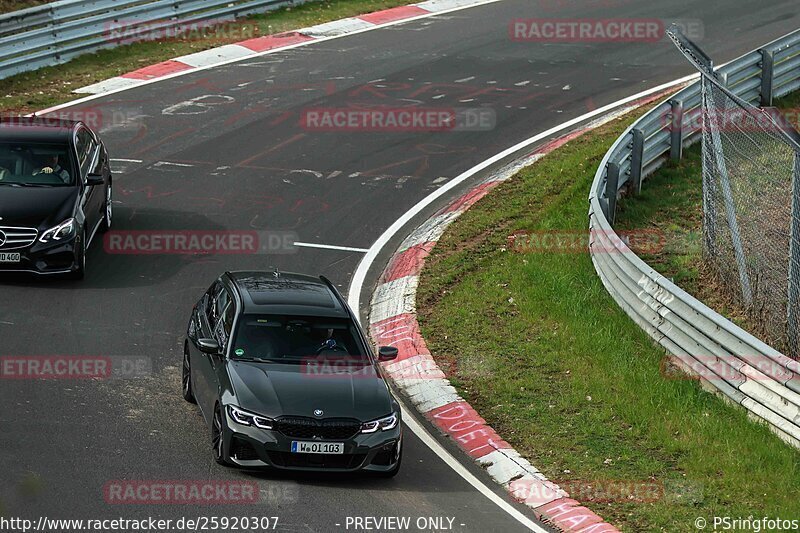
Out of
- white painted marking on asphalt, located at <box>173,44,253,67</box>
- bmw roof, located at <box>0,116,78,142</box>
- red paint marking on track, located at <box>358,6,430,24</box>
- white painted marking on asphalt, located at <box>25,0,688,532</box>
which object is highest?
bmw roof, located at <box>0,116,78,142</box>

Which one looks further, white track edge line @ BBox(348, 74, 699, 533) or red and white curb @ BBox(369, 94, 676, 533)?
white track edge line @ BBox(348, 74, 699, 533)

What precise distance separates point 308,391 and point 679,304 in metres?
4.51

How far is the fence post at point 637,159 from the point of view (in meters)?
19.4

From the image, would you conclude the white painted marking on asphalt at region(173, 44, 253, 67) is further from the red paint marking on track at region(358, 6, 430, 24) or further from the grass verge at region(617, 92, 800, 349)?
the grass verge at region(617, 92, 800, 349)

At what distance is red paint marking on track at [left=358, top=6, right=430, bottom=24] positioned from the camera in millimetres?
30250

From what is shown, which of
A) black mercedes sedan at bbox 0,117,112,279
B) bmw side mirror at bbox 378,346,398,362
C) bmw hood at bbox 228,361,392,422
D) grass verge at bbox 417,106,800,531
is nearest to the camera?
bmw hood at bbox 228,361,392,422

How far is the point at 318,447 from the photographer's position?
11039mm

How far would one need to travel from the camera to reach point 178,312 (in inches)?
604

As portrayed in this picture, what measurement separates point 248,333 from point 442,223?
725 centimetres

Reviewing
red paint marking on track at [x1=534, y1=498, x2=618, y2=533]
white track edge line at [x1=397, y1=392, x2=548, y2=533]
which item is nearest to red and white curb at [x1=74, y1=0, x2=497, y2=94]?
white track edge line at [x1=397, y1=392, x2=548, y2=533]

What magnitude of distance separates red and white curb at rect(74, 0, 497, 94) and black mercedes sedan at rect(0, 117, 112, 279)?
704cm

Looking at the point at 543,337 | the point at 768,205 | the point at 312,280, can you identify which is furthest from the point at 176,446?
the point at 768,205

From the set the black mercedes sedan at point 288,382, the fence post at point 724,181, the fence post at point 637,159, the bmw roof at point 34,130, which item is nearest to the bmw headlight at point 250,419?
the black mercedes sedan at point 288,382

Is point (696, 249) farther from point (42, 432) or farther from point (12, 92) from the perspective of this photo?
point (12, 92)
